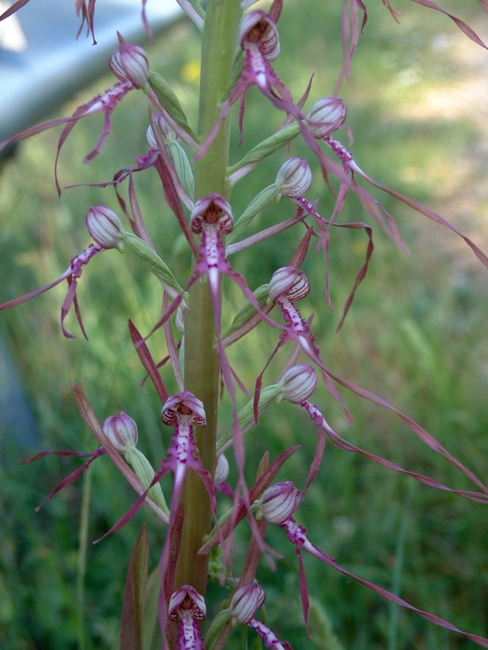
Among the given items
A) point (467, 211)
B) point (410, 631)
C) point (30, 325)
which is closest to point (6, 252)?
point (30, 325)

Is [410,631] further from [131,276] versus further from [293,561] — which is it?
[131,276]

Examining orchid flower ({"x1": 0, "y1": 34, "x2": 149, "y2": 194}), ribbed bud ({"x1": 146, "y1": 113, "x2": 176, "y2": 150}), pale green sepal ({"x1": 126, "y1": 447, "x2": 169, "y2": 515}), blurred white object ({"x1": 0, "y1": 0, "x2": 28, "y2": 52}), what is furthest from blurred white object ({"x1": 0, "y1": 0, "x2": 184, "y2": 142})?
pale green sepal ({"x1": 126, "y1": 447, "x2": 169, "y2": 515})

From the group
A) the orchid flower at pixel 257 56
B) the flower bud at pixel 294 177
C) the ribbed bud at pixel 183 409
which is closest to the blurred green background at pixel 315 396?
the orchid flower at pixel 257 56

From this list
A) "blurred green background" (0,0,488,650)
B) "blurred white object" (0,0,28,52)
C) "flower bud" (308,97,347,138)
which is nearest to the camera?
"flower bud" (308,97,347,138)

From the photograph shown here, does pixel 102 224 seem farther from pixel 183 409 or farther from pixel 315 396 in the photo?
pixel 315 396

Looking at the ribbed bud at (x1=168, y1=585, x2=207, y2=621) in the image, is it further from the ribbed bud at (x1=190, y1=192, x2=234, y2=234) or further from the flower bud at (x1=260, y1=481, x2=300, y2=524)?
the ribbed bud at (x1=190, y1=192, x2=234, y2=234)
